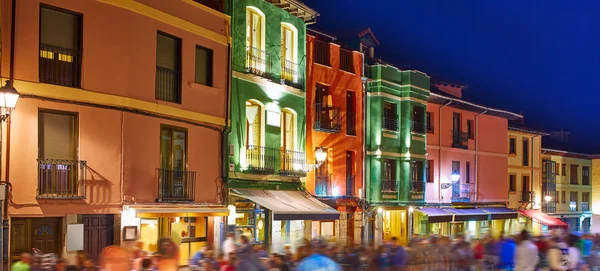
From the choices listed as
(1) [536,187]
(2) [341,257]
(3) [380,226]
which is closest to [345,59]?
(3) [380,226]

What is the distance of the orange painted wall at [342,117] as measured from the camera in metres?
30.8

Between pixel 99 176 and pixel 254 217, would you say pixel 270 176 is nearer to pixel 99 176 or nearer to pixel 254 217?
pixel 254 217

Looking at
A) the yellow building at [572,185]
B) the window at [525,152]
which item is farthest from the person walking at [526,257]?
the yellow building at [572,185]

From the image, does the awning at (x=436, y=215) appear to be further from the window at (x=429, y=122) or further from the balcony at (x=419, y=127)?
the window at (x=429, y=122)

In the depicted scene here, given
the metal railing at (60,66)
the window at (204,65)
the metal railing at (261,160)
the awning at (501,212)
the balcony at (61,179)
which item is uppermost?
the window at (204,65)

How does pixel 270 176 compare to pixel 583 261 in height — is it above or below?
above

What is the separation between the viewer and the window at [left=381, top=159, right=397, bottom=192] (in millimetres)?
34969

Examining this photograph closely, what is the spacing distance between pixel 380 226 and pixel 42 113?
62.5 ft

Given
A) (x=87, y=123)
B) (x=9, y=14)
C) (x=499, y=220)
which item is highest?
(x=9, y=14)

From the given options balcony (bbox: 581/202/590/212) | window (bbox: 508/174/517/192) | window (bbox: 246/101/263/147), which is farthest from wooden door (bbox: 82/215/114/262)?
balcony (bbox: 581/202/590/212)

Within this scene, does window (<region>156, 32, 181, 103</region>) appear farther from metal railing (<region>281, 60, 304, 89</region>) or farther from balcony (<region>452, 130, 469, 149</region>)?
balcony (<region>452, 130, 469, 149</region>)

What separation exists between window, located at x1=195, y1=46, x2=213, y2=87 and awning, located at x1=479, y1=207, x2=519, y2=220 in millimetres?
22148

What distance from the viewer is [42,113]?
60.9 feet

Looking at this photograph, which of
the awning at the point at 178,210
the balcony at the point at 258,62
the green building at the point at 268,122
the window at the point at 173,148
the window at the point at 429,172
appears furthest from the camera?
the window at the point at 429,172
